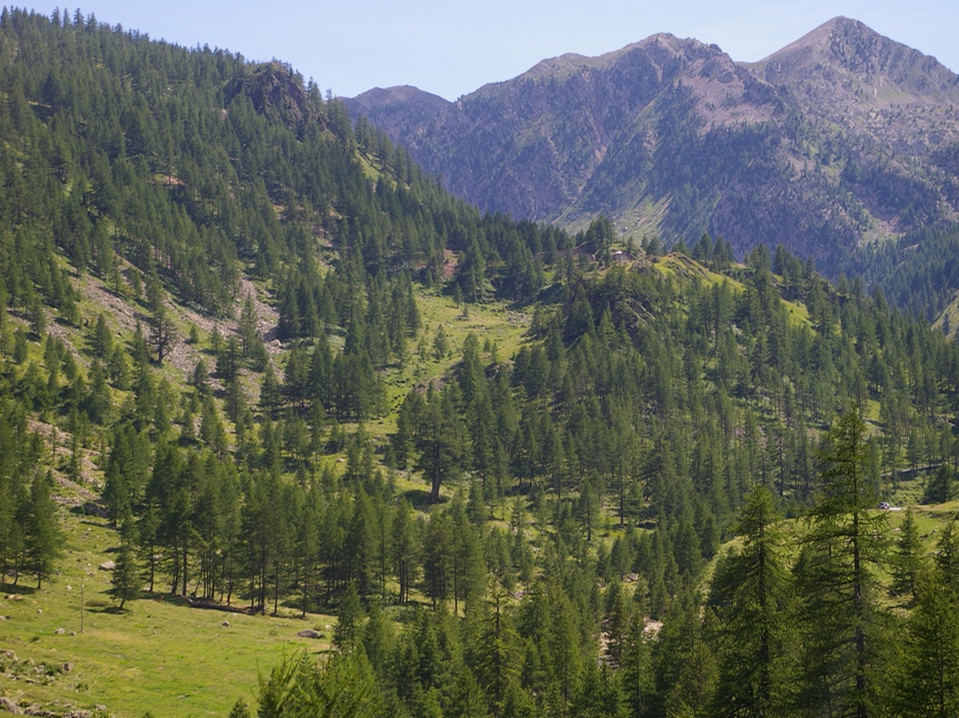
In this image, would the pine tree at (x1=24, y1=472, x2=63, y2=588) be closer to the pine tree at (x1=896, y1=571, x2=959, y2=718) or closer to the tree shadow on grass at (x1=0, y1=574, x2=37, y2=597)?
the tree shadow on grass at (x1=0, y1=574, x2=37, y2=597)

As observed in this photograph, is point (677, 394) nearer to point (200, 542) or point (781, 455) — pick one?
point (781, 455)

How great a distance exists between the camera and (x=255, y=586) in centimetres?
10781

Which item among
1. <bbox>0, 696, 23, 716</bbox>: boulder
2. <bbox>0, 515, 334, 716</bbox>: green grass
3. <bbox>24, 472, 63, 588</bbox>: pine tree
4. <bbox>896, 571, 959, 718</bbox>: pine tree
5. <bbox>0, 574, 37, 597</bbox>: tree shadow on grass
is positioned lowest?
<bbox>0, 515, 334, 716</bbox>: green grass

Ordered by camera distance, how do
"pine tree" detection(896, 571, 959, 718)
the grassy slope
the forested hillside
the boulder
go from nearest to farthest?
1. "pine tree" detection(896, 571, 959, 718)
2. the forested hillside
3. the boulder
4. the grassy slope

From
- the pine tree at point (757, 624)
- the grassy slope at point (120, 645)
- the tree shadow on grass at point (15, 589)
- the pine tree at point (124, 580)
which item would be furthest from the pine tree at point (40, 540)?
the pine tree at point (757, 624)

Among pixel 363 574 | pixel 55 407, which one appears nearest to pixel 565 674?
pixel 363 574

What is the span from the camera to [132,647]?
73125 mm

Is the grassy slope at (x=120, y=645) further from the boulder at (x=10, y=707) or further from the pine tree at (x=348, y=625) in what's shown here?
the pine tree at (x=348, y=625)

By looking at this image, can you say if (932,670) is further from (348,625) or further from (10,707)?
(348,625)

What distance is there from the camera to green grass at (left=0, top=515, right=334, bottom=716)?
61.3 m

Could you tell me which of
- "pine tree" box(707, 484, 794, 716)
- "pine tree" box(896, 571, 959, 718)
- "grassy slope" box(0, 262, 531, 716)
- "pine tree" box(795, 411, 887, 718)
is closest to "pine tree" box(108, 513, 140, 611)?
"grassy slope" box(0, 262, 531, 716)

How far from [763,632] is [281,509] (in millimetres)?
81231

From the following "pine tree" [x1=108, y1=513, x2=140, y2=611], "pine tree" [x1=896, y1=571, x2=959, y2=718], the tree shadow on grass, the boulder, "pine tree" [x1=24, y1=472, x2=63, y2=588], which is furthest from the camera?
"pine tree" [x1=108, y1=513, x2=140, y2=611]

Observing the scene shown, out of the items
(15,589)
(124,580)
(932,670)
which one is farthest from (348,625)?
(932,670)
